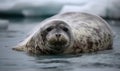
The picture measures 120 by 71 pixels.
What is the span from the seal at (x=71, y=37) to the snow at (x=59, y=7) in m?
8.85

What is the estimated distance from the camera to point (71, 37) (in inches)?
281

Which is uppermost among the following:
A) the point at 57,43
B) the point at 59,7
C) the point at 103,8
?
the point at 59,7

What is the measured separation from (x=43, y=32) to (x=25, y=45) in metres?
0.69

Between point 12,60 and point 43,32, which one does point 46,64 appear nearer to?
point 12,60

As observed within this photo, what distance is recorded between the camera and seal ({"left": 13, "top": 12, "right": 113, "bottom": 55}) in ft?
22.3

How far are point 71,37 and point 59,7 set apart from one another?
13086 mm

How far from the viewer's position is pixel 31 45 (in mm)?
7480

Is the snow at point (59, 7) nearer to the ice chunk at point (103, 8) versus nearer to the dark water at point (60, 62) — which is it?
the ice chunk at point (103, 8)

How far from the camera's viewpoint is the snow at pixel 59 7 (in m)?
17.6

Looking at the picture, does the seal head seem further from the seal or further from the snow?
the snow

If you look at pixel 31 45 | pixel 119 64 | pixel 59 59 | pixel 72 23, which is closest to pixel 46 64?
pixel 59 59

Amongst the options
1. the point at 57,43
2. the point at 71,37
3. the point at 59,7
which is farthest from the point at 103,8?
the point at 57,43

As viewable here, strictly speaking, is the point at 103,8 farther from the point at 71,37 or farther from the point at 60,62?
the point at 60,62

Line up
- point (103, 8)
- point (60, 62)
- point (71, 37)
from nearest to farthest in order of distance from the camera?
1. point (60, 62)
2. point (71, 37)
3. point (103, 8)
